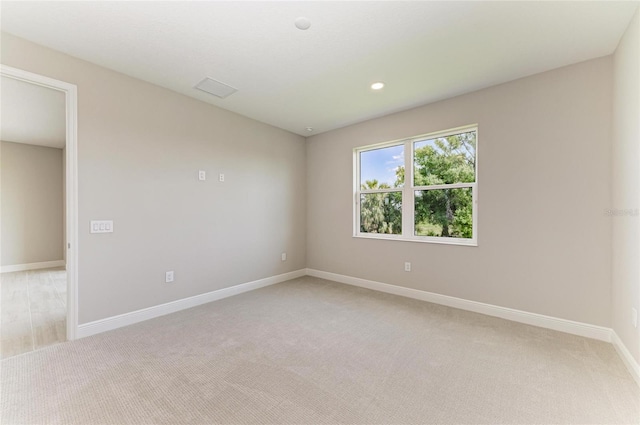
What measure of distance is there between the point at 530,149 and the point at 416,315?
2.19 metres

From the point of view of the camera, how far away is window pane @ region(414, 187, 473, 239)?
338cm

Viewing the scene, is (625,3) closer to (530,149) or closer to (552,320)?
(530,149)

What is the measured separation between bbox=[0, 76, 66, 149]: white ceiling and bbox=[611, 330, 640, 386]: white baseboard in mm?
5626

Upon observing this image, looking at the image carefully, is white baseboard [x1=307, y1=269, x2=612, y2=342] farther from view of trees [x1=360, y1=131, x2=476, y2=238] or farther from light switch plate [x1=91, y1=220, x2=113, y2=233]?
light switch plate [x1=91, y1=220, x2=113, y2=233]

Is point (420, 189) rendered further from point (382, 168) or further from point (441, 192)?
point (382, 168)

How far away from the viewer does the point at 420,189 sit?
379 cm

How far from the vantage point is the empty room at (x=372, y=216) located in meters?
1.86

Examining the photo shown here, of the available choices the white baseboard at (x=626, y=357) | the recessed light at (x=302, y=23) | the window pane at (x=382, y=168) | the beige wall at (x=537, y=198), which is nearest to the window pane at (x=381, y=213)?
the window pane at (x=382, y=168)

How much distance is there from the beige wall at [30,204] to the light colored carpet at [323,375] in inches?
203

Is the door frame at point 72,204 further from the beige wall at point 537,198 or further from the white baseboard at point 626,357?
the white baseboard at point 626,357

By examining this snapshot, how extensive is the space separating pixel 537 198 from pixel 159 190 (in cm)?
419

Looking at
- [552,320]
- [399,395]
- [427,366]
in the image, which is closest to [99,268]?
[399,395]

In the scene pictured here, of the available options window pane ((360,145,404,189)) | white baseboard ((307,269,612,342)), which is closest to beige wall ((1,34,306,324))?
window pane ((360,145,404,189))

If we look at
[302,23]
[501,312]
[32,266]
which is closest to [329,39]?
[302,23]
